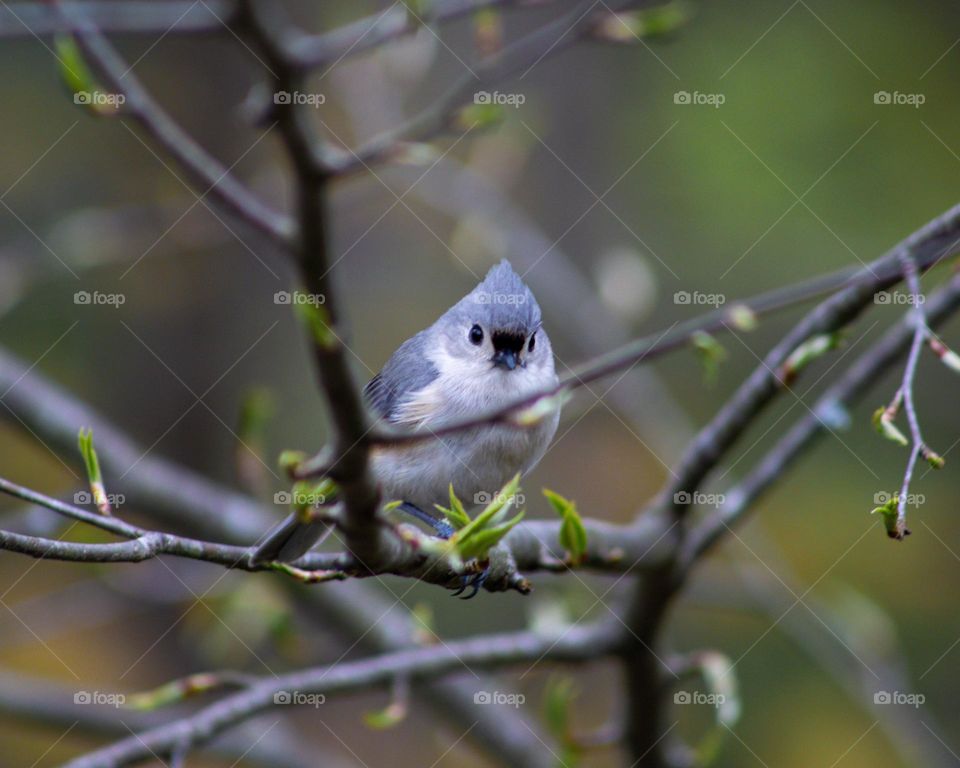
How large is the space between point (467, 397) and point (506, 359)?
0.48ft

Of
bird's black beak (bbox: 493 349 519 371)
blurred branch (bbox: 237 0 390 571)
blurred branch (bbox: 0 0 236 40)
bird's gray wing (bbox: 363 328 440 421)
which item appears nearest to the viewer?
blurred branch (bbox: 237 0 390 571)

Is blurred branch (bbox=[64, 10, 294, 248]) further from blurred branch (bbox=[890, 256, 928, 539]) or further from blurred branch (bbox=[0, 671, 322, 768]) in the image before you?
blurred branch (bbox=[0, 671, 322, 768])

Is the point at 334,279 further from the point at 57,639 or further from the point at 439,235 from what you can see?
the point at 57,639

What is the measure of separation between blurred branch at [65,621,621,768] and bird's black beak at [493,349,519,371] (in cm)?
77

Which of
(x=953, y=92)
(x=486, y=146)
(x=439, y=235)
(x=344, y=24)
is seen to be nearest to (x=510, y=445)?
(x=486, y=146)

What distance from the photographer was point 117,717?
337cm

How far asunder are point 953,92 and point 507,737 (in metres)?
3.70

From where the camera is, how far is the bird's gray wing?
278 centimetres

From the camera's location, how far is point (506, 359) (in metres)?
2.62

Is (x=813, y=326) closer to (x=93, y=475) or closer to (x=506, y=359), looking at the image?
(x=506, y=359)

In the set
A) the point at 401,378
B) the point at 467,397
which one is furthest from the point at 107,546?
the point at 401,378

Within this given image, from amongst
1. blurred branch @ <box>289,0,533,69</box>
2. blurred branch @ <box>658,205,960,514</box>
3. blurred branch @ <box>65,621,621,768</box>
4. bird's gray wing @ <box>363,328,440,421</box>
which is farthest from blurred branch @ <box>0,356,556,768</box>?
blurred branch @ <box>289,0,533,69</box>

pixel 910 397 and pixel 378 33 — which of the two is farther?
pixel 378 33

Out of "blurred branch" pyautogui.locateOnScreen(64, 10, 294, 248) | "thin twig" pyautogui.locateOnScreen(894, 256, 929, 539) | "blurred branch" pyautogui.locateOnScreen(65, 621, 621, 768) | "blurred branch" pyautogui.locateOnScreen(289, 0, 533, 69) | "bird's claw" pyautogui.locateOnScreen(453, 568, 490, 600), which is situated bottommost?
Result: "blurred branch" pyautogui.locateOnScreen(65, 621, 621, 768)
